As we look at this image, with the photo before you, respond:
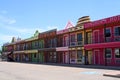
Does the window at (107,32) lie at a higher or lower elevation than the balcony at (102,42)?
higher

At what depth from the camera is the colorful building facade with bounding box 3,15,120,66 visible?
30719mm

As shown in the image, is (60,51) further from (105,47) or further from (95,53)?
(105,47)

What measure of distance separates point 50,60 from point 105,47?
1953cm

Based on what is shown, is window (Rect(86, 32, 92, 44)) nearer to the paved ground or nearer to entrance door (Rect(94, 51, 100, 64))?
entrance door (Rect(94, 51, 100, 64))

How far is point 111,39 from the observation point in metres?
31.2

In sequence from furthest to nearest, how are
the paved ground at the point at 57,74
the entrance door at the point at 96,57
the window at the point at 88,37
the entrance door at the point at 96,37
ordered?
1. the window at the point at 88,37
2. the entrance door at the point at 96,37
3. the entrance door at the point at 96,57
4. the paved ground at the point at 57,74

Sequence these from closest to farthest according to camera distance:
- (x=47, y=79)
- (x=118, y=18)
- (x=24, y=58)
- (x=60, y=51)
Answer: (x=47, y=79)
(x=118, y=18)
(x=60, y=51)
(x=24, y=58)

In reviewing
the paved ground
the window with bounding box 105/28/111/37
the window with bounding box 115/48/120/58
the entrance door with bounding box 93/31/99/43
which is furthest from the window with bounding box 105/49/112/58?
the paved ground

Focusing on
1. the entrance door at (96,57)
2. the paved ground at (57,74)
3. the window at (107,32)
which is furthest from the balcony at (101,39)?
the paved ground at (57,74)

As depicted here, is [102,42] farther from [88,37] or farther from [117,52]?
[88,37]

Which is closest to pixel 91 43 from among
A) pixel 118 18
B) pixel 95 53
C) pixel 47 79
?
pixel 95 53

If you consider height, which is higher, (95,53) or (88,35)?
(88,35)

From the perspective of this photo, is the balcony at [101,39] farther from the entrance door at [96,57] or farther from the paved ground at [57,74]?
the paved ground at [57,74]

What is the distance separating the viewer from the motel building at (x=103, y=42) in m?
30.1
